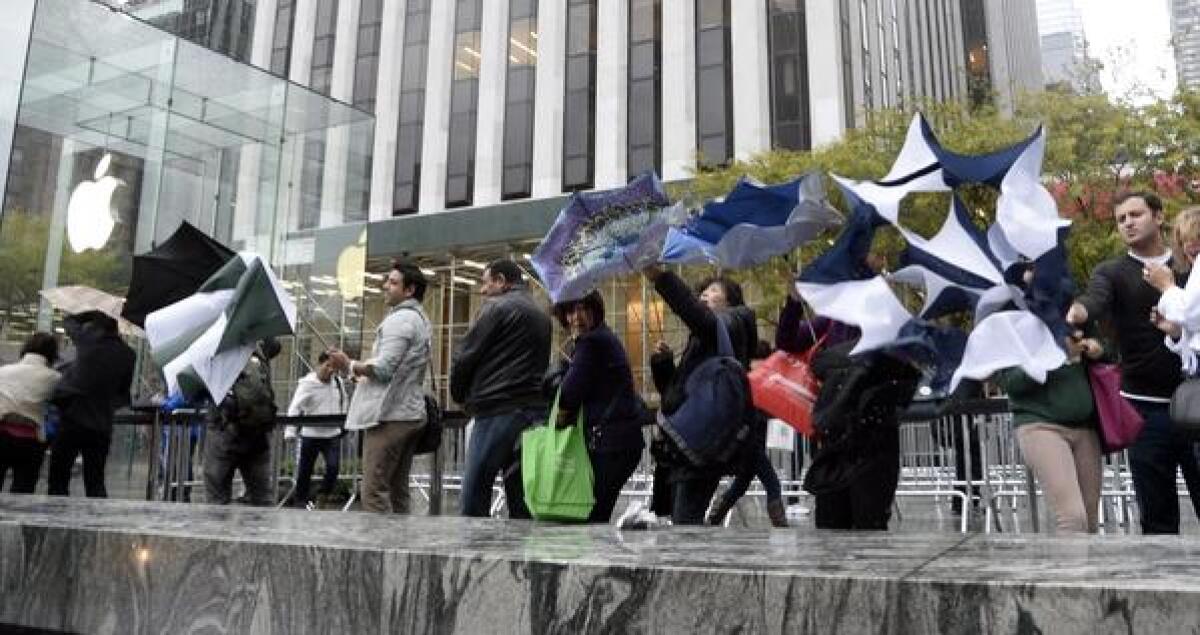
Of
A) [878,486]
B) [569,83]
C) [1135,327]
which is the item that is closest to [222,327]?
[878,486]

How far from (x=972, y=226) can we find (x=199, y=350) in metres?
5.16

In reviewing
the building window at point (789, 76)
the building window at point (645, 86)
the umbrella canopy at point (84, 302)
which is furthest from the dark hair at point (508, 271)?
the building window at point (645, 86)

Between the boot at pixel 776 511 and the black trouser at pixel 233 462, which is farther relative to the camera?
the black trouser at pixel 233 462

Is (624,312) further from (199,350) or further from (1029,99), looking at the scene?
(199,350)

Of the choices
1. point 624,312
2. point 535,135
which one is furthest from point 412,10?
point 624,312

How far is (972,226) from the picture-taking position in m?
4.44

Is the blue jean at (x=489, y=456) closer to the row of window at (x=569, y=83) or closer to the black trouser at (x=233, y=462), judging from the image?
the black trouser at (x=233, y=462)

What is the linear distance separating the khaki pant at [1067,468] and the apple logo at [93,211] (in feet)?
35.2

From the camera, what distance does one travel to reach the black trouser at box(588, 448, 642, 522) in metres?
5.12

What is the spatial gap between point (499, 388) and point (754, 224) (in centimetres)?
181

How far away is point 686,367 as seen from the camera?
531cm

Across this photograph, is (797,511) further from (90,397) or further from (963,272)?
(90,397)

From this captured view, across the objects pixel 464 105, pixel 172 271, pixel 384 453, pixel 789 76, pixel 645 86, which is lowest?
pixel 384 453

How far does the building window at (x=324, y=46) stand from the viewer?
36.1 meters
